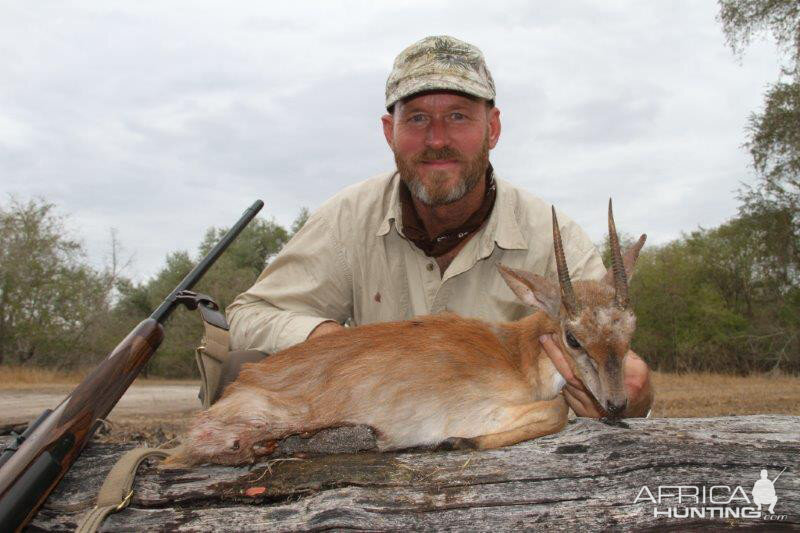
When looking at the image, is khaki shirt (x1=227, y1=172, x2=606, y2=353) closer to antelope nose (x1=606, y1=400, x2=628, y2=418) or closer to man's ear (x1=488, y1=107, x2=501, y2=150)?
man's ear (x1=488, y1=107, x2=501, y2=150)

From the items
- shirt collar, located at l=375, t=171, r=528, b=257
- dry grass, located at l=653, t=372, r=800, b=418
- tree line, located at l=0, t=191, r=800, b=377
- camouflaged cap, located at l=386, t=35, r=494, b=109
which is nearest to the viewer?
camouflaged cap, located at l=386, t=35, r=494, b=109

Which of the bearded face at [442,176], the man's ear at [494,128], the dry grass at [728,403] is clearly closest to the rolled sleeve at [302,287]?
the bearded face at [442,176]

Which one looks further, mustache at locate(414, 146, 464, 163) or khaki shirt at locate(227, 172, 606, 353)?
khaki shirt at locate(227, 172, 606, 353)

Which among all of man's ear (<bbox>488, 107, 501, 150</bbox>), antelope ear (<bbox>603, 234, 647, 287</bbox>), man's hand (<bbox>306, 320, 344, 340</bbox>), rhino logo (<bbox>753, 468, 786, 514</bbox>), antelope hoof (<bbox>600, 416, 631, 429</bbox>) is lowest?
rhino logo (<bbox>753, 468, 786, 514</bbox>)

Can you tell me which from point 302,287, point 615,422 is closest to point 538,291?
point 615,422

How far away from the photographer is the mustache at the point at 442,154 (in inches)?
220

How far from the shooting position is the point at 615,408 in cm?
378

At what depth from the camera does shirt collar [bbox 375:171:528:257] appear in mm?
5910

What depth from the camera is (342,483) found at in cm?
303

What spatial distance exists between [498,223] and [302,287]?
1.80 m

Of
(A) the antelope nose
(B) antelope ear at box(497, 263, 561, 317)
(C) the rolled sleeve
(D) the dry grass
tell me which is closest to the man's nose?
(C) the rolled sleeve

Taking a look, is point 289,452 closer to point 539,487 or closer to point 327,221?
point 539,487

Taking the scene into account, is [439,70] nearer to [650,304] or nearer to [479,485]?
[479,485]

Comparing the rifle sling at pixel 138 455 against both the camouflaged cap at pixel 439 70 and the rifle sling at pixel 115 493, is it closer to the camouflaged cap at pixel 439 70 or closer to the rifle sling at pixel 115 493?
the rifle sling at pixel 115 493
